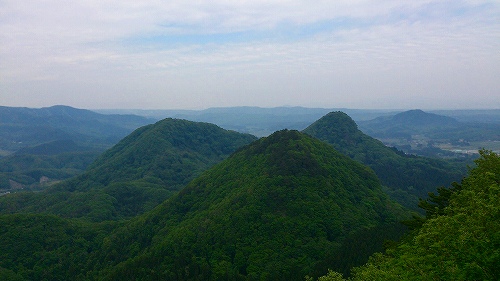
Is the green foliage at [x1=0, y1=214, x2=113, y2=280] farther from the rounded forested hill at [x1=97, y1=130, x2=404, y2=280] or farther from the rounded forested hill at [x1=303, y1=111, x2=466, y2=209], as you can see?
the rounded forested hill at [x1=303, y1=111, x2=466, y2=209]

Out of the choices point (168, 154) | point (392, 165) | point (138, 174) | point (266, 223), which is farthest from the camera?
point (168, 154)

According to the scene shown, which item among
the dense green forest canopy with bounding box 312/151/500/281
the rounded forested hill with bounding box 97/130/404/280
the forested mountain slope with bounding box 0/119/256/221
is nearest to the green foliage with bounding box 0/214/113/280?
the rounded forested hill with bounding box 97/130/404/280

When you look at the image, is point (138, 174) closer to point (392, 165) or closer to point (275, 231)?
point (392, 165)

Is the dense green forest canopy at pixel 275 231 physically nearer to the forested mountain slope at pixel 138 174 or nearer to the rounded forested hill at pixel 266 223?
the rounded forested hill at pixel 266 223

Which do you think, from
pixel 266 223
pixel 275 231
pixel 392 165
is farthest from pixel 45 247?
pixel 392 165

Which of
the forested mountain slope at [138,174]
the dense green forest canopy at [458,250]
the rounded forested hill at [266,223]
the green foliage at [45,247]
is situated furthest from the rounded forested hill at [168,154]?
the dense green forest canopy at [458,250]
